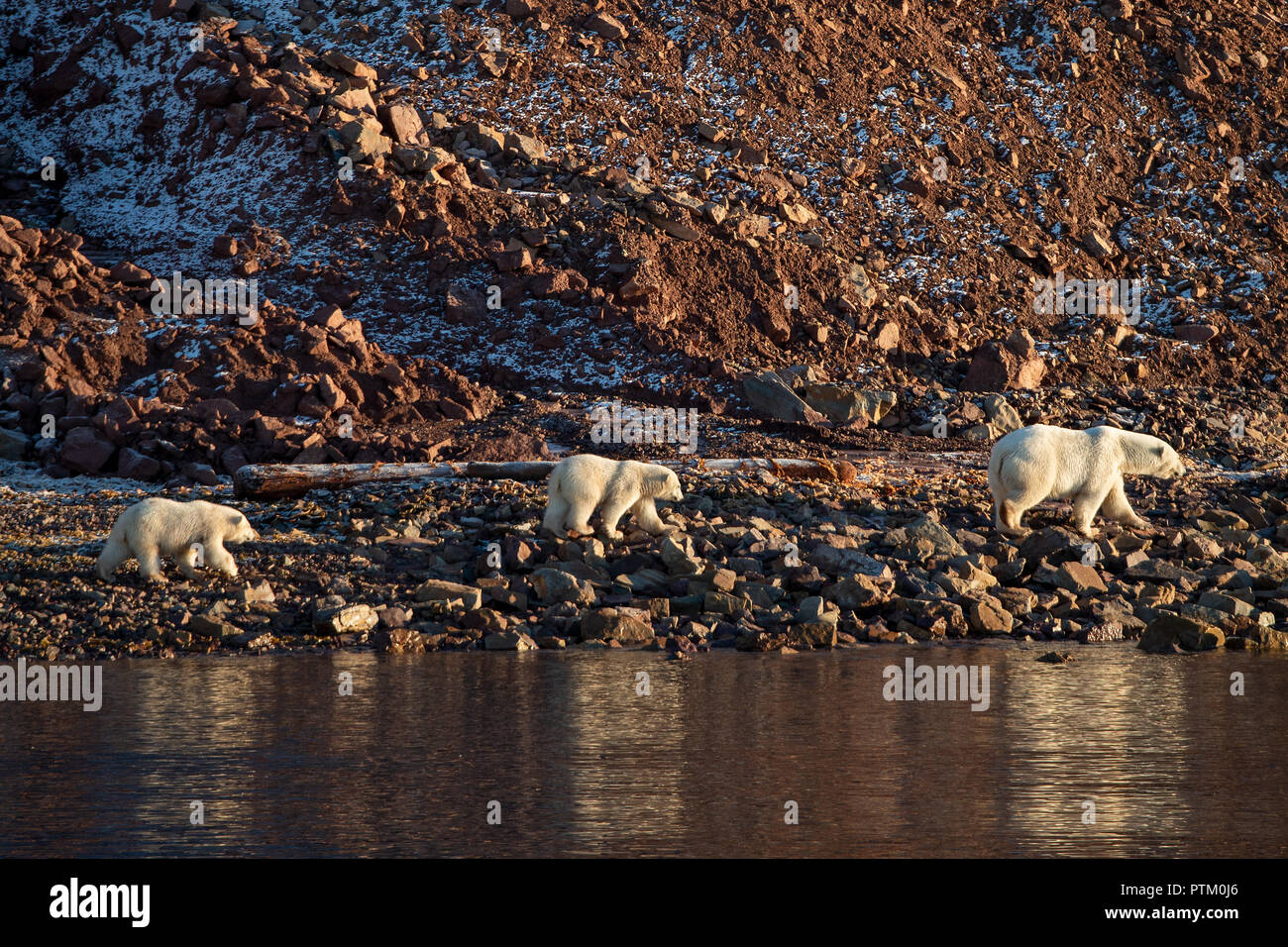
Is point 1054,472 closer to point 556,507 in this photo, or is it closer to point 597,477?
point 597,477

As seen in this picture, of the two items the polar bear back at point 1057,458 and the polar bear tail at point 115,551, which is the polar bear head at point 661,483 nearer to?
the polar bear back at point 1057,458

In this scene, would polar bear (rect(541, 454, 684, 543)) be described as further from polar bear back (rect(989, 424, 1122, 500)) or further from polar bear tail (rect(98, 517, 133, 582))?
polar bear tail (rect(98, 517, 133, 582))

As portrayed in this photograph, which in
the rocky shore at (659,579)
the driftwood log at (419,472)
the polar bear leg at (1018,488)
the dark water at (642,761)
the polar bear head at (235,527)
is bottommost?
the dark water at (642,761)

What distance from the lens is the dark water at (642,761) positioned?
6797 millimetres

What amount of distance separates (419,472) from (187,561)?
166 inches

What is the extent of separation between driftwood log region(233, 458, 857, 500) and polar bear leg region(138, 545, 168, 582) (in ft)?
11.2

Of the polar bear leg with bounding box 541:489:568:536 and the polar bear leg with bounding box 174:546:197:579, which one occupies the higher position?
the polar bear leg with bounding box 541:489:568:536

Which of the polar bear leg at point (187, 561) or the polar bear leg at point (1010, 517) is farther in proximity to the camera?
the polar bear leg at point (1010, 517)

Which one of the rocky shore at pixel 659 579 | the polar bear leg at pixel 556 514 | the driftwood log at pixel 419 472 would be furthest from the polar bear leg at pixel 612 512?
the driftwood log at pixel 419 472

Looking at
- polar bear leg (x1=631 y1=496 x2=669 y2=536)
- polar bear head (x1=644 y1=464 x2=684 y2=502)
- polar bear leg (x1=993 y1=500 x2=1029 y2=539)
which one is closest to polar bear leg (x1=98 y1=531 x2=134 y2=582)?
polar bear leg (x1=631 y1=496 x2=669 y2=536)

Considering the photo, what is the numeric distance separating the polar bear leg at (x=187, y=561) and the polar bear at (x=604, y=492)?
3.76 metres

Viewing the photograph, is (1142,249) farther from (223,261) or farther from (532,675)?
(532,675)

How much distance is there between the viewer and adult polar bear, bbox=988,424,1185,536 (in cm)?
1614
